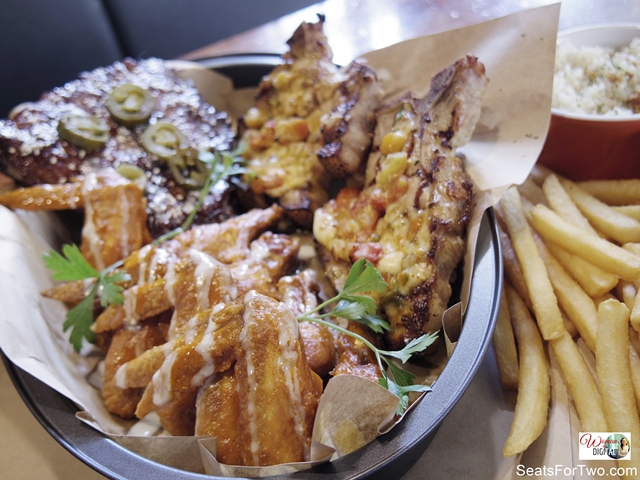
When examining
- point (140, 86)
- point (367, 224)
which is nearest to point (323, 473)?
point (367, 224)

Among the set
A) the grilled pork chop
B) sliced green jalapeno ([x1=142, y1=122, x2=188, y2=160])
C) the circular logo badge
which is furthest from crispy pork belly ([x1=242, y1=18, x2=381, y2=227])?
the circular logo badge

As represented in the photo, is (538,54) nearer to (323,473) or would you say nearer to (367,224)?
(367,224)

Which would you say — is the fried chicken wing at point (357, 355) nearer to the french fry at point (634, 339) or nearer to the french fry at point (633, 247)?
the french fry at point (634, 339)

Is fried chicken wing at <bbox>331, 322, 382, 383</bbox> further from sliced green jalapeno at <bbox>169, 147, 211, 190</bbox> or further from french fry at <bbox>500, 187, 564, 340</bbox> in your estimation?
sliced green jalapeno at <bbox>169, 147, 211, 190</bbox>

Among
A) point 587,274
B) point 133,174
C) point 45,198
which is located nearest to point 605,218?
point 587,274

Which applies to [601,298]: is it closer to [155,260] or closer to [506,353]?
[506,353]

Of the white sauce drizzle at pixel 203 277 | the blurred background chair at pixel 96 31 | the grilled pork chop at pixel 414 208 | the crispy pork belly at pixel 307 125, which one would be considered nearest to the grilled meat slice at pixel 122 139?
the crispy pork belly at pixel 307 125

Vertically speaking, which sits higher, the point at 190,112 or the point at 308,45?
the point at 308,45
